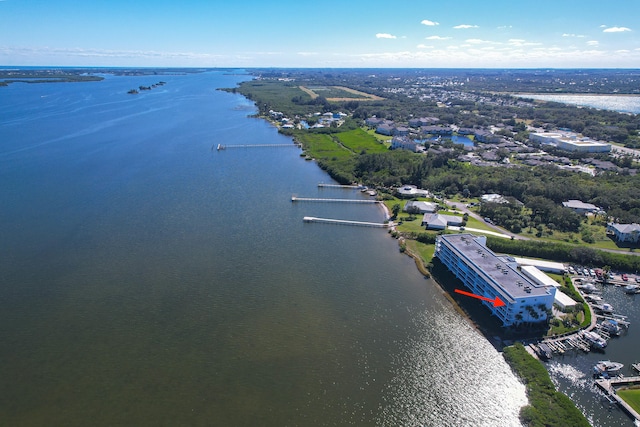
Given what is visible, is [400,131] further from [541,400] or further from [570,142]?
[541,400]

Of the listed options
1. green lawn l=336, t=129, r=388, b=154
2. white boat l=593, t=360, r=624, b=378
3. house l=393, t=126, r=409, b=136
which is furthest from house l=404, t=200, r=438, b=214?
house l=393, t=126, r=409, b=136

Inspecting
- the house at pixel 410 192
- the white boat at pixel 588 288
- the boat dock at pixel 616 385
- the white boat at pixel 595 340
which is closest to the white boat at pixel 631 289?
the white boat at pixel 588 288

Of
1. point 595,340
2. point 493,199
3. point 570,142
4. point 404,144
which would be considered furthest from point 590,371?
point 570,142

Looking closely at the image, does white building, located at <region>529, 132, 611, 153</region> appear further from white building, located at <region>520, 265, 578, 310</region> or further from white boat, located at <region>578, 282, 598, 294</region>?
white building, located at <region>520, 265, 578, 310</region>

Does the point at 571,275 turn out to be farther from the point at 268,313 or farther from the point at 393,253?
the point at 268,313

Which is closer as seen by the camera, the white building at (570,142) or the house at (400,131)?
the white building at (570,142)

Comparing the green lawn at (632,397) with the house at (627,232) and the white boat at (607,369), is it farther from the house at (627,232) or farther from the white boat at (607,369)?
the house at (627,232)

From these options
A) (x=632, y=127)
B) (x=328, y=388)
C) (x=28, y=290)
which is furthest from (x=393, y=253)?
(x=632, y=127)
